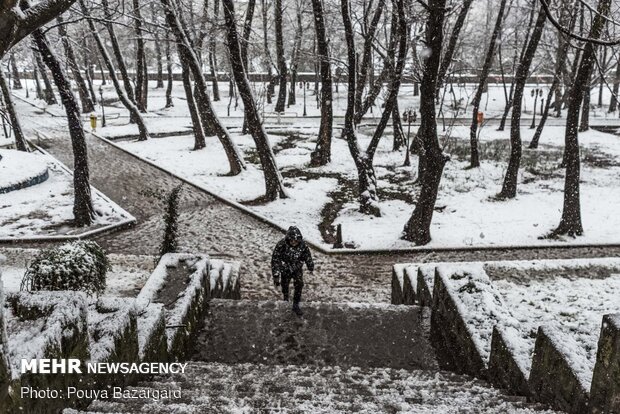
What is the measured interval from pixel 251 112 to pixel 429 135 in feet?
18.9

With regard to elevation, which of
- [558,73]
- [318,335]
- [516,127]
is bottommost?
[318,335]

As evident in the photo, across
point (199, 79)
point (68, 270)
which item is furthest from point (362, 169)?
point (68, 270)

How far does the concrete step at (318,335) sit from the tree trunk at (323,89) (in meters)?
8.41

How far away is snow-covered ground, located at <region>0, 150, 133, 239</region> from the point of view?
13.0 meters

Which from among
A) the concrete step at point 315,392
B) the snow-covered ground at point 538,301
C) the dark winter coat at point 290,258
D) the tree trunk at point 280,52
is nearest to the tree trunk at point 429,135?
the snow-covered ground at point 538,301

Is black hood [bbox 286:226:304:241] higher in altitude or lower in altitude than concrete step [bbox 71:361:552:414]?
higher

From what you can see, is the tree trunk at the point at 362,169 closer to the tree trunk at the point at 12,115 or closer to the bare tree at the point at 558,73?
the bare tree at the point at 558,73

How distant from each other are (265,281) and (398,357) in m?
4.33

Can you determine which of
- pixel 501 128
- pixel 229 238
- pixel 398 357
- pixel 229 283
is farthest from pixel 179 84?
pixel 398 357

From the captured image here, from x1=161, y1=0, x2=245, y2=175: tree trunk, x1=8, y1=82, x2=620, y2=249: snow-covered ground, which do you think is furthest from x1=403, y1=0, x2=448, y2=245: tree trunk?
x1=161, y1=0, x2=245, y2=175: tree trunk

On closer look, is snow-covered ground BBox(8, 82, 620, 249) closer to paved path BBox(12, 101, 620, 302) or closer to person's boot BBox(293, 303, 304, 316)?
paved path BBox(12, 101, 620, 302)

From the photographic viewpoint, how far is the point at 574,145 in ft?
39.3

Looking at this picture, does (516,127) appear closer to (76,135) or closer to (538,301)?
(538,301)

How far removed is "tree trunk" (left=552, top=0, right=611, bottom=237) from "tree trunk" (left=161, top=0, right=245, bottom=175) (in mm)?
10624
